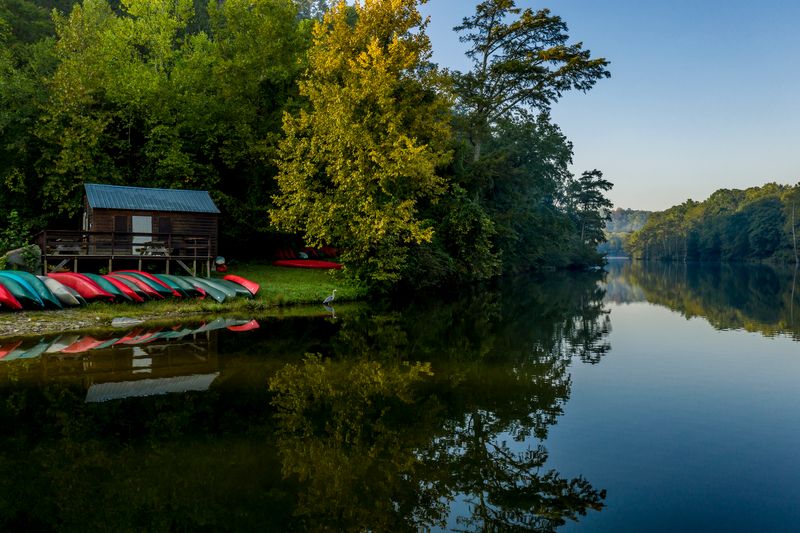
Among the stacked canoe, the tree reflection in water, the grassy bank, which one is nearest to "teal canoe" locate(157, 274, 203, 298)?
the stacked canoe

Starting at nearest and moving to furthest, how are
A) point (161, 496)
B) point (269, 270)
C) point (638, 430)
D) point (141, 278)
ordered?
point (161, 496)
point (638, 430)
point (141, 278)
point (269, 270)

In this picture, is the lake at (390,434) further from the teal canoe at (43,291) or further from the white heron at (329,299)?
the white heron at (329,299)

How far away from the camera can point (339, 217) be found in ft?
88.6

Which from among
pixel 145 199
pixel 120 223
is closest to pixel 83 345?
pixel 120 223

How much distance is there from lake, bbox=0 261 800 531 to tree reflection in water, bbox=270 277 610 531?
0.04 meters

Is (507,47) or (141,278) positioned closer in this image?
(141,278)

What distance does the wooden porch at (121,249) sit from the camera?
23.2 meters

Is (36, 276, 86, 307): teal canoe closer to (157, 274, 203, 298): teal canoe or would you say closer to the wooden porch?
(157, 274, 203, 298): teal canoe

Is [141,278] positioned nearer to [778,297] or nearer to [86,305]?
[86,305]

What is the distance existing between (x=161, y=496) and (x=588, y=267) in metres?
88.8

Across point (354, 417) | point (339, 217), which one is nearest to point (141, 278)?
point (339, 217)

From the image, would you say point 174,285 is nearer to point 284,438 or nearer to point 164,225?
point 164,225

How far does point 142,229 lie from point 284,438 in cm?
2332

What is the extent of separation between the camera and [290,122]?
29359 millimetres
